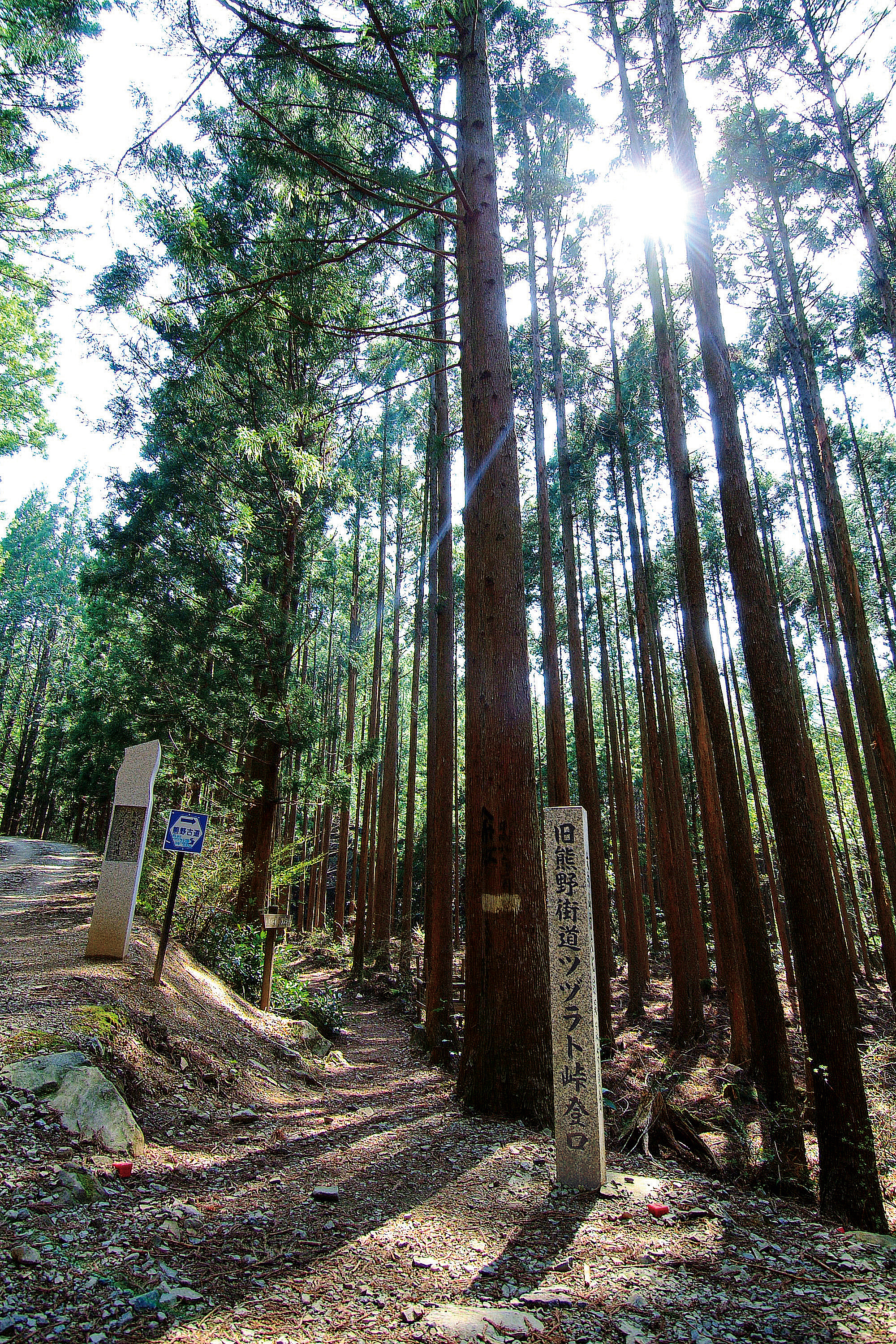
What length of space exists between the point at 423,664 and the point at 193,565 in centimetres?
1361

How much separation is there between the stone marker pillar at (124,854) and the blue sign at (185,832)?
42 centimetres

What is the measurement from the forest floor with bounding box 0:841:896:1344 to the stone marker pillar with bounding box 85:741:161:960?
24.8 inches

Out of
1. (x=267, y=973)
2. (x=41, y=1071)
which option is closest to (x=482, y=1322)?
(x=41, y=1071)

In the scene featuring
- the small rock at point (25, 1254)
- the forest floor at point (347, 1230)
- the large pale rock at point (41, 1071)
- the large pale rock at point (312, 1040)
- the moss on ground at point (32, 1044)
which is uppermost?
the moss on ground at point (32, 1044)

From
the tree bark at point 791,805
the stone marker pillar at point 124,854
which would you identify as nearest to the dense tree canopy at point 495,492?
the tree bark at point 791,805

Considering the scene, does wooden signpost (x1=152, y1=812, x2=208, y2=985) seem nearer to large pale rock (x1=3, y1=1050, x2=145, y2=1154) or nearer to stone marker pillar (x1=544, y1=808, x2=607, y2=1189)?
large pale rock (x1=3, y1=1050, x2=145, y2=1154)

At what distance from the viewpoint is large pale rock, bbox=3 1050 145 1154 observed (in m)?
3.49

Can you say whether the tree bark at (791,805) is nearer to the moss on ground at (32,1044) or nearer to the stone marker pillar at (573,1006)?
the stone marker pillar at (573,1006)

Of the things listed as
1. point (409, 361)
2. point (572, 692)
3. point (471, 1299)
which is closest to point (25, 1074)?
point (471, 1299)

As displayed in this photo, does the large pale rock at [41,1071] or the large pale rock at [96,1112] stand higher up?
the large pale rock at [41,1071]

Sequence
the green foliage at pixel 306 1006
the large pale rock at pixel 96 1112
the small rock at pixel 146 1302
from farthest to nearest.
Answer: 1. the green foliage at pixel 306 1006
2. the large pale rock at pixel 96 1112
3. the small rock at pixel 146 1302

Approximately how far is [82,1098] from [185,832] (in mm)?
3049

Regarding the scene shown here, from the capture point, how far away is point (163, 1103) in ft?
14.7

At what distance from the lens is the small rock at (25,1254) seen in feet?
7.69
